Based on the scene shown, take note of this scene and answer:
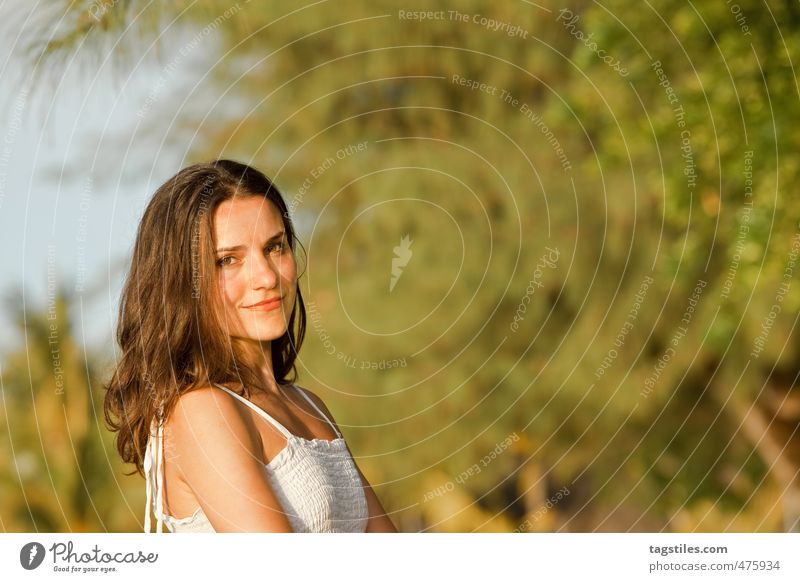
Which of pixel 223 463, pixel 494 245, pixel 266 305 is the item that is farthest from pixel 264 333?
pixel 494 245

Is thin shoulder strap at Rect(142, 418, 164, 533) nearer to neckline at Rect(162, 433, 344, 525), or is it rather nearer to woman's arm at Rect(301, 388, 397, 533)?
neckline at Rect(162, 433, 344, 525)

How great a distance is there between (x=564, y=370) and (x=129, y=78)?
12.2ft

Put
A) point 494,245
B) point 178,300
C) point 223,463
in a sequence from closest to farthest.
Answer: point 223,463 < point 178,300 < point 494,245

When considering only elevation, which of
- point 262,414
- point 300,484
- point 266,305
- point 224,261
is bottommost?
point 300,484

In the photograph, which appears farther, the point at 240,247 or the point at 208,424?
the point at 240,247

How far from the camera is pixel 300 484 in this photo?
7.97 ft

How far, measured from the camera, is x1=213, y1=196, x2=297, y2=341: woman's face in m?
2.59

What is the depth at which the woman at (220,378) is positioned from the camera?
2312 mm

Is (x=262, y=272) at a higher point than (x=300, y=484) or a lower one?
higher

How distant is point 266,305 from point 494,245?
175 inches

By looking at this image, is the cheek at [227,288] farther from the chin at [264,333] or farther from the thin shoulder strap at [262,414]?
the thin shoulder strap at [262,414]

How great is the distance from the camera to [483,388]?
719 centimetres
